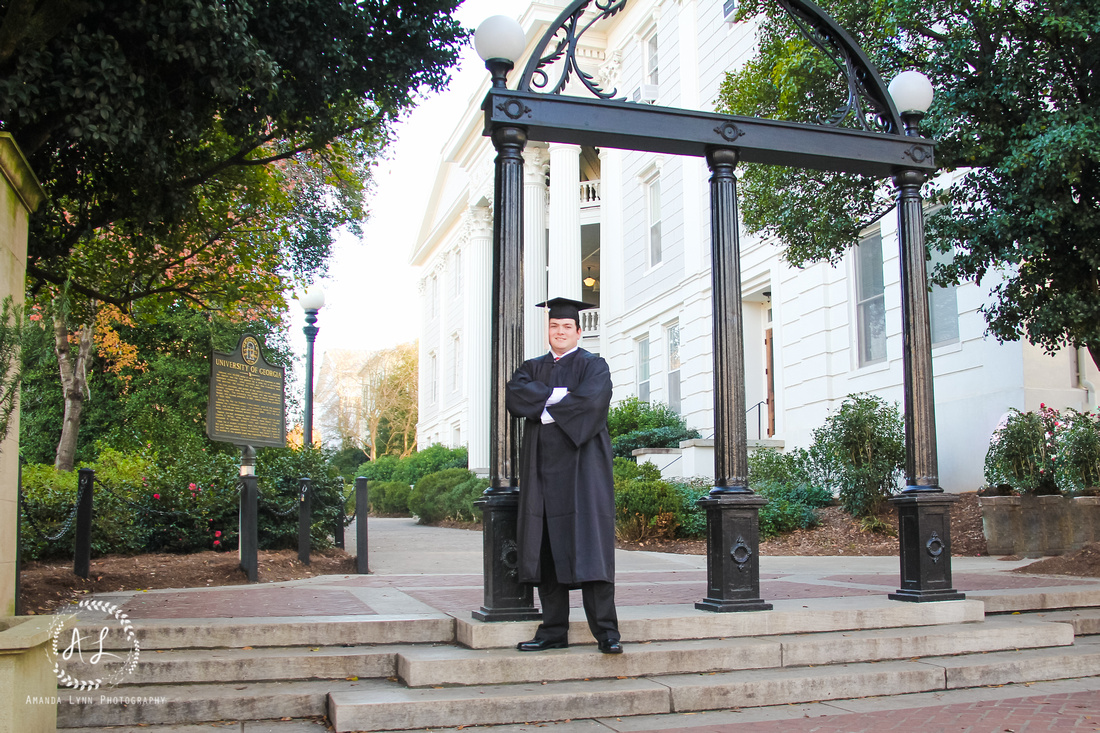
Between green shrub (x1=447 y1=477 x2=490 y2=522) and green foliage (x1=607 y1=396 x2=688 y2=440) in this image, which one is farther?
green foliage (x1=607 y1=396 x2=688 y2=440)

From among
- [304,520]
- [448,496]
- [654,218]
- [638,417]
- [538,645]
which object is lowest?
[538,645]

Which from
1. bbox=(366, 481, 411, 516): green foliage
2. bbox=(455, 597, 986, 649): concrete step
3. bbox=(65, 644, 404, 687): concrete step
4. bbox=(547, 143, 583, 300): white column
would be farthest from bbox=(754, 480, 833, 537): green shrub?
bbox=(366, 481, 411, 516): green foliage

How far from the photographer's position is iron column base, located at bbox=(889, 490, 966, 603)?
6297 millimetres

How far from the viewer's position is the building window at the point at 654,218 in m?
23.5

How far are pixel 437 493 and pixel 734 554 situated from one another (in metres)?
17.1

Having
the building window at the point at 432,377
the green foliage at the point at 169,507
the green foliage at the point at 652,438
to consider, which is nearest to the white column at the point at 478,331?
the green foliage at the point at 652,438

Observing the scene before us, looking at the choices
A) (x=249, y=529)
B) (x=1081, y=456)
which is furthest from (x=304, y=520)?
(x=1081, y=456)

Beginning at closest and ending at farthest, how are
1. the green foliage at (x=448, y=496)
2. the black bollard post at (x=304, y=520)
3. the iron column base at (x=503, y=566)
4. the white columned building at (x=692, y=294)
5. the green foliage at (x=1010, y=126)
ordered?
the iron column base at (x=503, y=566) → the green foliage at (x=1010, y=126) → the black bollard post at (x=304, y=520) → the white columned building at (x=692, y=294) → the green foliage at (x=448, y=496)

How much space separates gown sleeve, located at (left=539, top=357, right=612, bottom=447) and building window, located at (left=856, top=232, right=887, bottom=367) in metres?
11.3

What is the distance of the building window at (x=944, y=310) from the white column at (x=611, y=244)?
12.0m

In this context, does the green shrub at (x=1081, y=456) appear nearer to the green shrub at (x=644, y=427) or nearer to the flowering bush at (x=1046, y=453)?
the flowering bush at (x=1046, y=453)

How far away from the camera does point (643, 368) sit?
24.4m

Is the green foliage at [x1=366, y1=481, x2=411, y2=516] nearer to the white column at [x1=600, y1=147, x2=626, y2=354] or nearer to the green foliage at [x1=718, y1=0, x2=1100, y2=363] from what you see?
the white column at [x1=600, y1=147, x2=626, y2=354]

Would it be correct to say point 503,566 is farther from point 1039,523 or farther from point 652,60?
point 652,60
